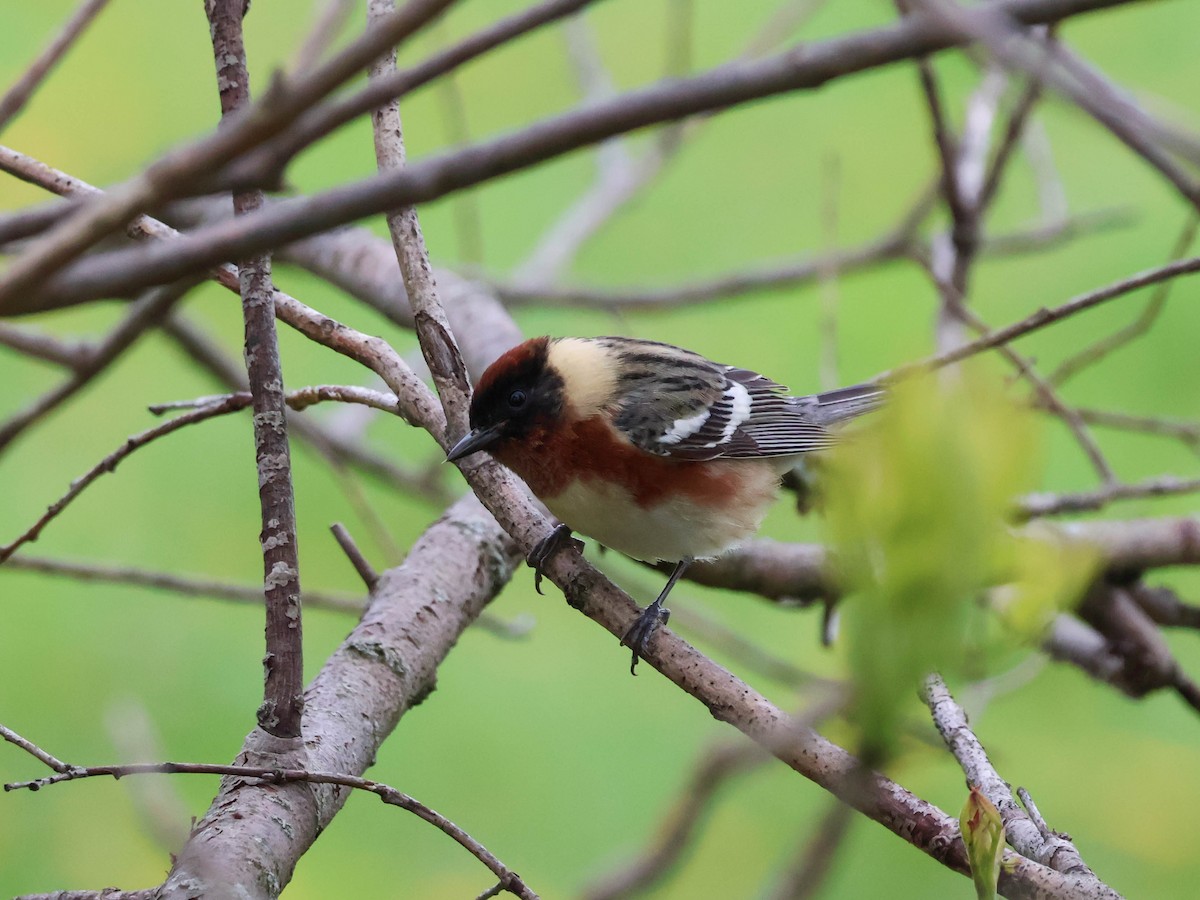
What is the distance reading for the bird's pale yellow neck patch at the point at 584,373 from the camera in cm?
271

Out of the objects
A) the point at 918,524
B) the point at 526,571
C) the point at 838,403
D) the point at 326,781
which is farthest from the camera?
the point at 526,571

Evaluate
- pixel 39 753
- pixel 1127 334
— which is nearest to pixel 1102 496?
pixel 1127 334

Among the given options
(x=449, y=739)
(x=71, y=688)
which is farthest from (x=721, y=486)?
(x=71, y=688)

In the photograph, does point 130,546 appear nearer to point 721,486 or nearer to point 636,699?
point 636,699

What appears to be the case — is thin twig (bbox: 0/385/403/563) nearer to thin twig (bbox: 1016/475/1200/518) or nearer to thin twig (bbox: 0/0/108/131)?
thin twig (bbox: 0/0/108/131)

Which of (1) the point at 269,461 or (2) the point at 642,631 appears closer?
(1) the point at 269,461

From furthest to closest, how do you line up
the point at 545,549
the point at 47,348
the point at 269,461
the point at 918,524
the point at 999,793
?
the point at 47,348 < the point at 545,549 < the point at 269,461 < the point at 999,793 < the point at 918,524

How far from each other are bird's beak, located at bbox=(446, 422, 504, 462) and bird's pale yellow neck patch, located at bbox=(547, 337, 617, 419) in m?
0.24

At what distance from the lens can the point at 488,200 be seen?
279 inches

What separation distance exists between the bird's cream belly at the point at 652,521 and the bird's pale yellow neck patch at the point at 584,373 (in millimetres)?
219

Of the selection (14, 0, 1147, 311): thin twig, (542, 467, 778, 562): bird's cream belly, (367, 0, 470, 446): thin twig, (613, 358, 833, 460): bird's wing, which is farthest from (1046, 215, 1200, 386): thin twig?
(14, 0, 1147, 311): thin twig

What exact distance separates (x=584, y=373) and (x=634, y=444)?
0.22 metres

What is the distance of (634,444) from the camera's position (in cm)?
271

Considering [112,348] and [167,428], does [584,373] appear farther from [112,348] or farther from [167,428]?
[112,348]
